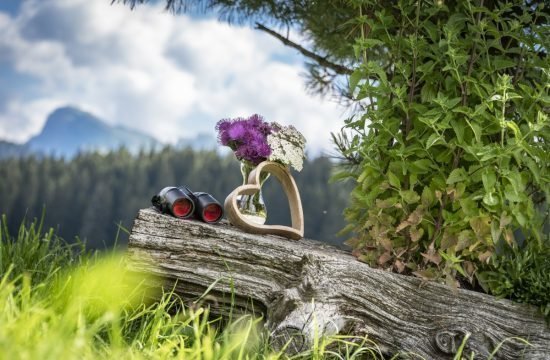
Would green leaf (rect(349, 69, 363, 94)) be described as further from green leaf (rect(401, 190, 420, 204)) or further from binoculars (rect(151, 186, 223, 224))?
binoculars (rect(151, 186, 223, 224))

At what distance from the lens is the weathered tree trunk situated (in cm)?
217

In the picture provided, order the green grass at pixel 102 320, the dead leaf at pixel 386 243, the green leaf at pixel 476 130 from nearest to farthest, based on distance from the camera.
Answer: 1. the green grass at pixel 102 320
2. the green leaf at pixel 476 130
3. the dead leaf at pixel 386 243

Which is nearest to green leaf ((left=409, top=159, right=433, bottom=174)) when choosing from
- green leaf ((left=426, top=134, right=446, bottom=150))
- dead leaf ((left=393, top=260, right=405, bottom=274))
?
green leaf ((left=426, top=134, right=446, bottom=150))

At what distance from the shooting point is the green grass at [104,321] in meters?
1.44

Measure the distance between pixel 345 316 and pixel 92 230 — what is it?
21423 mm

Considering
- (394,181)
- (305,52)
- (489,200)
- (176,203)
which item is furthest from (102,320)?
(305,52)

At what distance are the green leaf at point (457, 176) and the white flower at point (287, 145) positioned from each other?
711 millimetres

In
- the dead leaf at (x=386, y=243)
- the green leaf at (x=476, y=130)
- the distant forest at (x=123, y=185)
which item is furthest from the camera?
the distant forest at (x=123, y=185)

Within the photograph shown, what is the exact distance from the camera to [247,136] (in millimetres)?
2674

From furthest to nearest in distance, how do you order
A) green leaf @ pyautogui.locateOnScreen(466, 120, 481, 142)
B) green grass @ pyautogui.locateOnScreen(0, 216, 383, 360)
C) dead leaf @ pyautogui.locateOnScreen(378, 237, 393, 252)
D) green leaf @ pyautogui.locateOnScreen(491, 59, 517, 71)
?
dead leaf @ pyautogui.locateOnScreen(378, 237, 393, 252) → green leaf @ pyautogui.locateOnScreen(491, 59, 517, 71) → green leaf @ pyautogui.locateOnScreen(466, 120, 481, 142) → green grass @ pyautogui.locateOnScreen(0, 216, 383, 360)

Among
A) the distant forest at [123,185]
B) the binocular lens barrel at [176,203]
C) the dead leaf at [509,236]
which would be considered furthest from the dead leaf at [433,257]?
the distant forest at [123,185]

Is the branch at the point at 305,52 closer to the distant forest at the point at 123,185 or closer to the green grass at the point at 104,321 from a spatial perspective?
the green grass at the point at 104,321

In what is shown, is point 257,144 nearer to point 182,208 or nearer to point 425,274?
point 182,208

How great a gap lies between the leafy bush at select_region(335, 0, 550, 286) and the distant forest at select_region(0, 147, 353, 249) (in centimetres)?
1704
